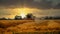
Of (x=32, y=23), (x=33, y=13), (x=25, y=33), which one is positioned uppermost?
(x=33, y=13)

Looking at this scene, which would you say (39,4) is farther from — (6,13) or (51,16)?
(6,13)

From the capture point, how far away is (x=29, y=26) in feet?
4.17

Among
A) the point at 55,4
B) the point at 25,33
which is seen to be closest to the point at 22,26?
the point at 25,33

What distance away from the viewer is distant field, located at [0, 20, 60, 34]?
125 centimetres

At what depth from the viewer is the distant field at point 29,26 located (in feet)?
4.11

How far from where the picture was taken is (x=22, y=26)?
1271 mm

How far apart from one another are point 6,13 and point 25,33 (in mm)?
306

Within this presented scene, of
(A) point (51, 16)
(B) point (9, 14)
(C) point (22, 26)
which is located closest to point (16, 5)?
(B) point (9, 14)

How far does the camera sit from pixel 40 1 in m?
1.38

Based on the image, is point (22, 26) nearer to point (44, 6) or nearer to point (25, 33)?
point (25, 33)

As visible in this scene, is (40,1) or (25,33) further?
(40,1)

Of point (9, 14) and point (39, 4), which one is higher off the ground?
point (39, 4)

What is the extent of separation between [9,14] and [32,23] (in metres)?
0.27

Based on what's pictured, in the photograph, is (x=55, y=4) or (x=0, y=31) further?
(x=55, y=4)
